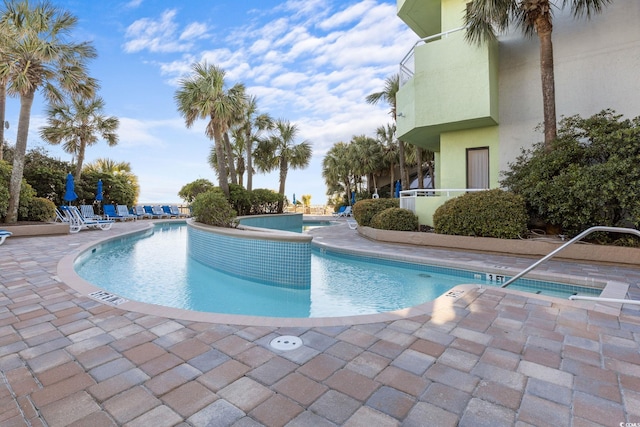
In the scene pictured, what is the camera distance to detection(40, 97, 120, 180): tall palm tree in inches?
704

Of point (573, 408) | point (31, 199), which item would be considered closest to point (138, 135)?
point (31, 199)

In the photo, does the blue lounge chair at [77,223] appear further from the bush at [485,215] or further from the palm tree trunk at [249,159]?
the bush at [485,215]

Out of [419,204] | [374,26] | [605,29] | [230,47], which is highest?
[230,47]

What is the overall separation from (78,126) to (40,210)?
8762 millimetres

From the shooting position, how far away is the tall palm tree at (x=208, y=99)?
15.6 metres

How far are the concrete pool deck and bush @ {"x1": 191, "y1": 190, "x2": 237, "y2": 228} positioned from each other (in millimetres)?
5179

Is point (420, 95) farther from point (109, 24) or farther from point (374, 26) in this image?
point (109, 24)

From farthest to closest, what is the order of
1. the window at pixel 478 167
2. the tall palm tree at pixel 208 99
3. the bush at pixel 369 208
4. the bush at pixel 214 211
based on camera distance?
1. the tall palm tree at pixel 208 99
2. the bush at pixel 369 208
3. the window at pixel 478 167
4. the bush at pixel 214 211

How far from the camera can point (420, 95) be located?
10.7 m

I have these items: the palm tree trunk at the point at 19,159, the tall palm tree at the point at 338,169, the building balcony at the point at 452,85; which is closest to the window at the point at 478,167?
the building balcony at the point at 452,85

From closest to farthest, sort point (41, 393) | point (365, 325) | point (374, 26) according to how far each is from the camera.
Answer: point (41, 393), point (365, 325), point (374, 26)

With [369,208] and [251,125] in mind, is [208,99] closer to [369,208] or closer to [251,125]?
[251,125]

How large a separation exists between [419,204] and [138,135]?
2040cm

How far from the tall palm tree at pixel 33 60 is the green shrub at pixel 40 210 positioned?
83 cm
